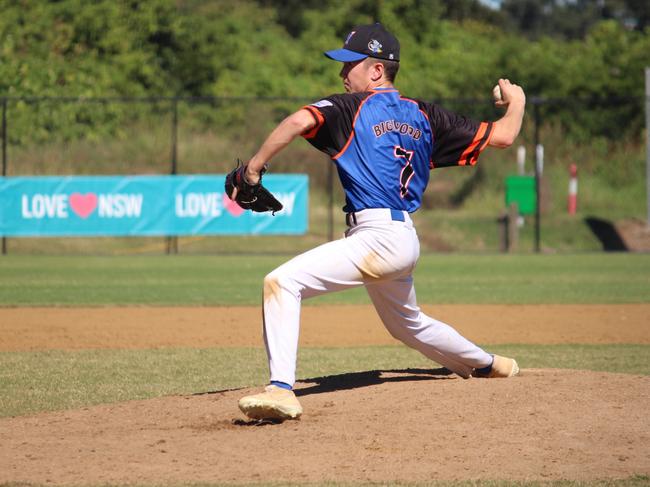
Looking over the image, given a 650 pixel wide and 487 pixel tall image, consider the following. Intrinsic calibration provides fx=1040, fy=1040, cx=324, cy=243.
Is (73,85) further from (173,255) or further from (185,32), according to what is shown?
(173,255)

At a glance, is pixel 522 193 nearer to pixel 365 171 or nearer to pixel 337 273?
pixel 365 171

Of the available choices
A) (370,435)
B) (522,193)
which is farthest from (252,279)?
(370,435)

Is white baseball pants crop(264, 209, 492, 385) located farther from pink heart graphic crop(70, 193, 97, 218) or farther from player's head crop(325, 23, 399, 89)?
pink heart graphic crop(70, 193, 97, 218)

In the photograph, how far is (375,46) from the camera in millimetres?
5285

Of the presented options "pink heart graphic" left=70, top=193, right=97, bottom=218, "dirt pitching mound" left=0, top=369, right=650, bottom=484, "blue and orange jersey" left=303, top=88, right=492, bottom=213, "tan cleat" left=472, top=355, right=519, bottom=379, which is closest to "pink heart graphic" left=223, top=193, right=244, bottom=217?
"pink heart graphic" left=70, top=193, right=97, bottom=218

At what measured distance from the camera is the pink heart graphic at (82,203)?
1853cm

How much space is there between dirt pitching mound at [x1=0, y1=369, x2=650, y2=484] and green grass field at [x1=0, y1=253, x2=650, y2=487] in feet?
1.15

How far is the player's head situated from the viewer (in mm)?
5281

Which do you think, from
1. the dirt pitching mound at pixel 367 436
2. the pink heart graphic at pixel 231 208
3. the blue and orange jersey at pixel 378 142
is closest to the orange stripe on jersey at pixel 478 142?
the blue and orange jersey at pixel 378 142

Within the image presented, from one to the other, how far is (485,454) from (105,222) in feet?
48.4

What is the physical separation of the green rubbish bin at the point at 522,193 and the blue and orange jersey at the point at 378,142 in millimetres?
15190

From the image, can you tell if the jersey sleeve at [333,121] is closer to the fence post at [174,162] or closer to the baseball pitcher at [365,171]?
the baseball pitcher at [365,171]

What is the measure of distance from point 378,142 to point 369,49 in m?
0.49

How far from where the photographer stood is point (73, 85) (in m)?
26.3
